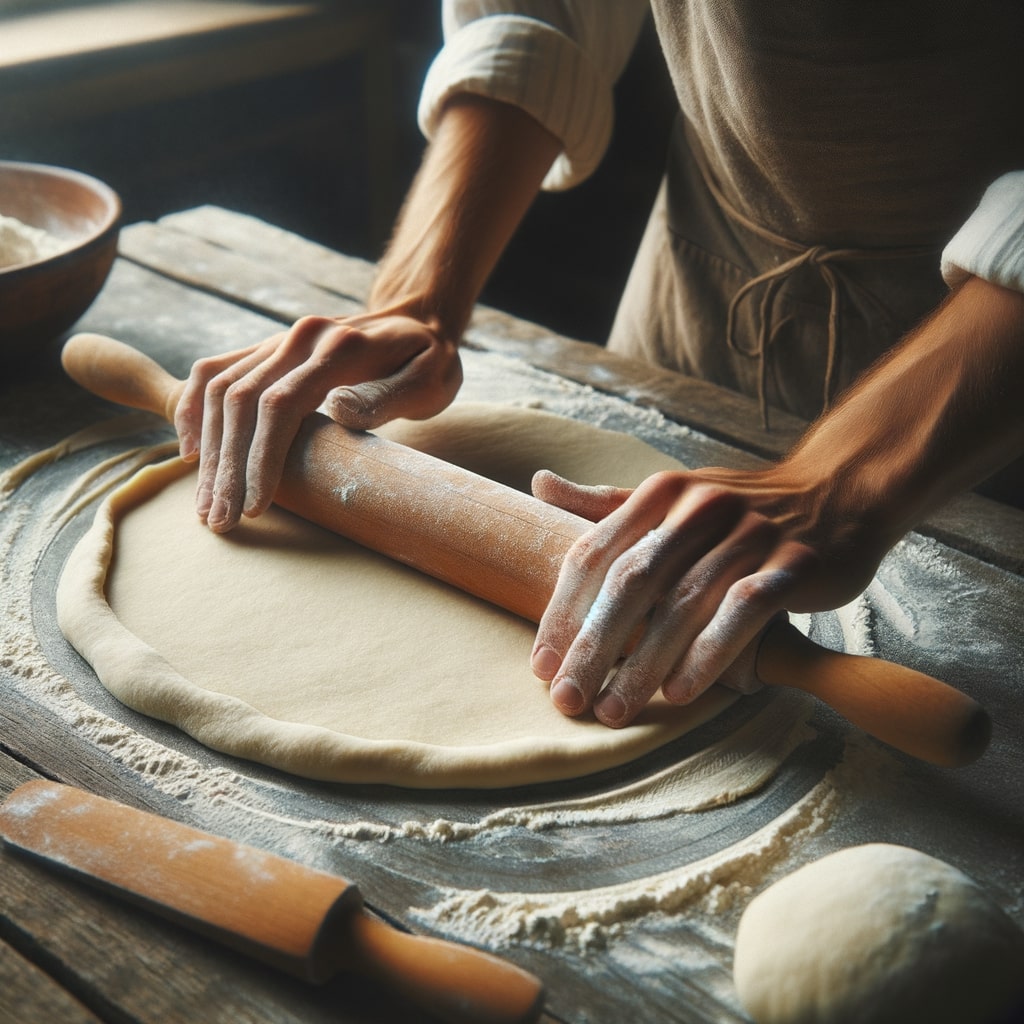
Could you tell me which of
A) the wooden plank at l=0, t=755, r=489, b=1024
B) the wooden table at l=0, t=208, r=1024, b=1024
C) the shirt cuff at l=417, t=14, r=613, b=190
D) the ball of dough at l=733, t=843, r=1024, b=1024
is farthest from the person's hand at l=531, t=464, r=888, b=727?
the shirt cuff at l=417, t=14, r=613, b=190

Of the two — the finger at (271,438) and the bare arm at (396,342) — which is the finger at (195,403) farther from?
the finger at (271,438)

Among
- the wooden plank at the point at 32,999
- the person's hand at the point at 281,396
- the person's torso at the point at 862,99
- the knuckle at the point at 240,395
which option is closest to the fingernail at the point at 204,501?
the person's hand at the point at 281,396

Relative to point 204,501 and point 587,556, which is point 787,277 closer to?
point 587,556

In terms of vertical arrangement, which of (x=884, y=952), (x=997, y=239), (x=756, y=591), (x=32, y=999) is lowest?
(x=32, y=999)

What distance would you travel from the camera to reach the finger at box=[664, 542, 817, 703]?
1051 mm

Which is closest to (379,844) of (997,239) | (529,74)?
(997,239)

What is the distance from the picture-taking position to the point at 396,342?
1.54m

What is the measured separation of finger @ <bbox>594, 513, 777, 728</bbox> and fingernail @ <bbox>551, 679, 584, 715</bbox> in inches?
0.9

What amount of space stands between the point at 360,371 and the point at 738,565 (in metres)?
0.67

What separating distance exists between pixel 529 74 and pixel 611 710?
118 centimetres

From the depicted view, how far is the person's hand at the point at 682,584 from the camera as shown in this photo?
1.07 metres

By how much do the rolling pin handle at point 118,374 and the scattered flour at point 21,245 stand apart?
259 mm

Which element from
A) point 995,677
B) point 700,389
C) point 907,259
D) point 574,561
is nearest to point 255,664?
point 574,561

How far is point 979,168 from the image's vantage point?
1469 millimetres
